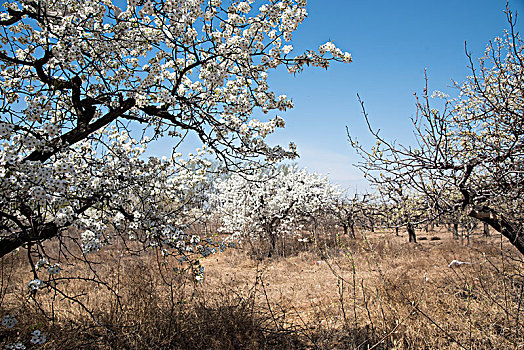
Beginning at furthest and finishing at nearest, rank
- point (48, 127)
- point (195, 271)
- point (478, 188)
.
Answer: point (478, 188), point (195, 271), point (48, 127)

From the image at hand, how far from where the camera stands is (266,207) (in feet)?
42.1

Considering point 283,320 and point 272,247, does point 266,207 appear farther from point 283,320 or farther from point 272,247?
point 283,320

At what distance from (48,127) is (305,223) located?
45.7ft

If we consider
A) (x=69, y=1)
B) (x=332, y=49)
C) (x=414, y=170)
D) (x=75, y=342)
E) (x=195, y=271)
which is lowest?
(x=75, y=342)

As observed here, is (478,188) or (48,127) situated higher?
(48,127)

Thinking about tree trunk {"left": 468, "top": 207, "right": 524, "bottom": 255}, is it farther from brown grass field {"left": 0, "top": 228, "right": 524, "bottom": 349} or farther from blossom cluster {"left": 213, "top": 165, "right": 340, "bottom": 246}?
blossom cluster {"left": 213, "top": 165, "right": 340, "bottom": 246}

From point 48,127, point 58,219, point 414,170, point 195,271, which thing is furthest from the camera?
point 414,170

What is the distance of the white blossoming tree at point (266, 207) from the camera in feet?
41.7

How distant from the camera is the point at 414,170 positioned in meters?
3.38

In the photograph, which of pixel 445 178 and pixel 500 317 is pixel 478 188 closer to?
pixel 445 178

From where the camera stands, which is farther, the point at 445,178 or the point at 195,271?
the point at 445,178

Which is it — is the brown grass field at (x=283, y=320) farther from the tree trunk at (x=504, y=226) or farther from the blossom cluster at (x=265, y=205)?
the blossom cluster at (x=265, y=205)

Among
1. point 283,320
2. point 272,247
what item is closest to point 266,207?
point 272,247

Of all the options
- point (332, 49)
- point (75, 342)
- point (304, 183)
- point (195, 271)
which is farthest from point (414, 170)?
point (304, 183)
